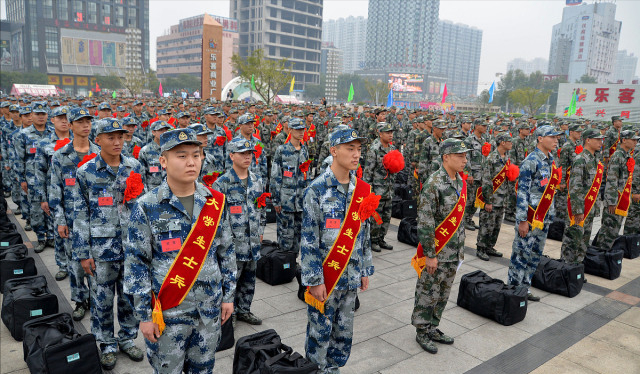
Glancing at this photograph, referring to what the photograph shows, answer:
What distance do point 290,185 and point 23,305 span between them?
13.2 ft

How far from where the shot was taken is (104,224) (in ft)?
15.1

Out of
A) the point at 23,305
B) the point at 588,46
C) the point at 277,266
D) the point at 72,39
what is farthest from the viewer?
the point at 588,46

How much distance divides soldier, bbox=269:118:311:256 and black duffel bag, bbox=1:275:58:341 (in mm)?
3445

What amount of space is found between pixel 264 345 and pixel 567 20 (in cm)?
22305

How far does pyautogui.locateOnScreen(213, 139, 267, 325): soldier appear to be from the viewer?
5.43 meters

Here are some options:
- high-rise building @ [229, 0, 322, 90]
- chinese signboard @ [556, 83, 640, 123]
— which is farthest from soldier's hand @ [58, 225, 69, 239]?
high-rise building @ [229, 0, 322, 90]

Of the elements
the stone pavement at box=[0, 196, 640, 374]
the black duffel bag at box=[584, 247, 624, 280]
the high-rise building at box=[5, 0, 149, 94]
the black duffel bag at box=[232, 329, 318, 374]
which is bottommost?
the stone pavement at box=[0, 196, 640, 374]

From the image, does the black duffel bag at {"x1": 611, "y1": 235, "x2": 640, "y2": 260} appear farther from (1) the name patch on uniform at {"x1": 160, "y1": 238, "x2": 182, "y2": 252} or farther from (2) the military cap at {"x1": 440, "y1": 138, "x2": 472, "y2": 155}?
(1) the name patch on uniform at {"x1": 160, "y1": 238, "x2": 182, "y2": 252}

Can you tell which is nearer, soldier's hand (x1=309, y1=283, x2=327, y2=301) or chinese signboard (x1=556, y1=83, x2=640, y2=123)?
soldier's hand (x1=309, y1=283, x2=327, y2=301)

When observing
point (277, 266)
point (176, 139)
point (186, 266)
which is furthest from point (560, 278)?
point (176, 139)

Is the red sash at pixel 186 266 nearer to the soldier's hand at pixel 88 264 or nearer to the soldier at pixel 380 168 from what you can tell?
the soldier's hand at pixel 88 264

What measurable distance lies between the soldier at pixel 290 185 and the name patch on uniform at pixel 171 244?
419 cm

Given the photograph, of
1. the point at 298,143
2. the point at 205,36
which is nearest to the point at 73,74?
the point at 205,36

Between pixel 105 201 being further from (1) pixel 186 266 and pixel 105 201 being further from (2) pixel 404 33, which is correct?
(2) pixel 404 33
